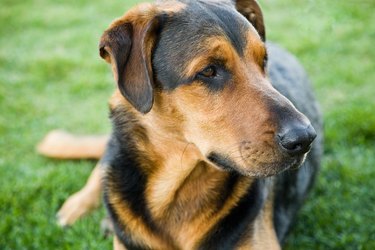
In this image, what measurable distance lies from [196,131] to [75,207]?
2235mm

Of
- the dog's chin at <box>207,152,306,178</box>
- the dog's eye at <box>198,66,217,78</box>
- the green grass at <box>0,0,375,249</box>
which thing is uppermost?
the dog's eye at <box>198,66,217,78</box>

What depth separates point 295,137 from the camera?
2.91 metres

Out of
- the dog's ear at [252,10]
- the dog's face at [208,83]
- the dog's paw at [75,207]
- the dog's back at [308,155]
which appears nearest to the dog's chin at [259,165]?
the dog's face at [208,83]

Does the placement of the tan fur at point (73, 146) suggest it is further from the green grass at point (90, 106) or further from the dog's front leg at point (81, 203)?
the dog's front leg at point (81, 203)

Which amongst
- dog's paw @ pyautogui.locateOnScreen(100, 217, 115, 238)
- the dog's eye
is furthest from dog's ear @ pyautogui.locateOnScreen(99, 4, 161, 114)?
dog's paw @ pyautogui.locateOnScreen(100, 217, 115, 238)

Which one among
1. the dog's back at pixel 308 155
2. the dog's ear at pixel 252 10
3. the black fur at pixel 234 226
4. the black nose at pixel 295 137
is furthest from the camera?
the dog's back at pixel 308 155

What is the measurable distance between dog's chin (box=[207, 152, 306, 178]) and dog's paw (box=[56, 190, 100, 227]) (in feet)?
7.17

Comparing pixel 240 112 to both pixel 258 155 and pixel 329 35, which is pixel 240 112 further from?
pixel 329 35

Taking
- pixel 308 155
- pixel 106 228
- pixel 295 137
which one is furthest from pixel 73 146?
pixel 295 137

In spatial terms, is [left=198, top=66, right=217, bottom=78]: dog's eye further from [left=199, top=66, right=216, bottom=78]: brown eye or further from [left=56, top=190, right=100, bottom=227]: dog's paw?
[left=56, top=190, right=100, bottom=227]: dog's paw

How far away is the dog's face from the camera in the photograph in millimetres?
3039

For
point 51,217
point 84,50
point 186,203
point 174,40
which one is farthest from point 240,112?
point 84,50

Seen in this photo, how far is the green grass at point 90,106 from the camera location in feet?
15.9

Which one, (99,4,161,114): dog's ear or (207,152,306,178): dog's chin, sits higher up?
(99,4,161,114): dog's ear
